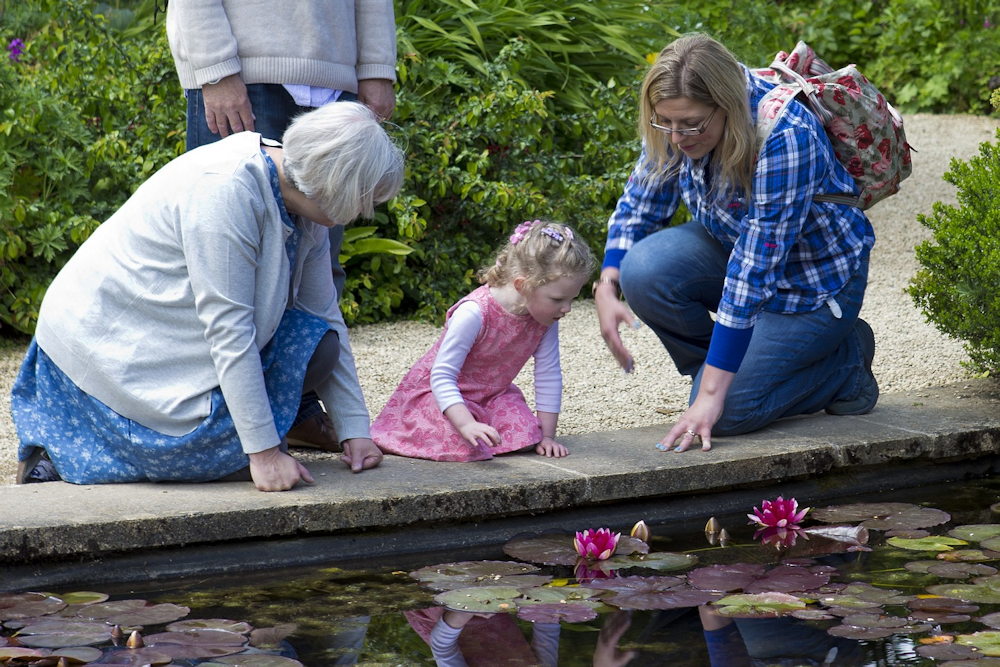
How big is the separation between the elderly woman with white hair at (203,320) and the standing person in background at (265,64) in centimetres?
36

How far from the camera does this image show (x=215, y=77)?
3.14 meters

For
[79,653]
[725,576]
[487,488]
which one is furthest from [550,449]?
[79,653]

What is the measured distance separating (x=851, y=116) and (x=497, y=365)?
1132 millimetres

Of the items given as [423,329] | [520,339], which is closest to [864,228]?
[520,339]

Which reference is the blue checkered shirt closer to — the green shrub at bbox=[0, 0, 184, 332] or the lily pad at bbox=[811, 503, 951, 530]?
the lily pad at bbox=[811, 503, 951, 530]

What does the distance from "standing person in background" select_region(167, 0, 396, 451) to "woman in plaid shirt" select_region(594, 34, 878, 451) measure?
81 centimetres

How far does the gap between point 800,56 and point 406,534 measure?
64.3 inches

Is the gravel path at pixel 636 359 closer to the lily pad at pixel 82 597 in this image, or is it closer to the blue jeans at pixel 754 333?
the blue jeans at pixel 754 333

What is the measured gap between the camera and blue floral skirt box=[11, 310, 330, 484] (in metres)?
2.86

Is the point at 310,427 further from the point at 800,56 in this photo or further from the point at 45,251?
the point at 45,251

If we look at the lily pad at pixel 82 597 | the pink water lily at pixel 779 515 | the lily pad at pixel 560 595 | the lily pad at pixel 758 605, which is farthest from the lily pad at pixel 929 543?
the lily pad at pixel 82 597

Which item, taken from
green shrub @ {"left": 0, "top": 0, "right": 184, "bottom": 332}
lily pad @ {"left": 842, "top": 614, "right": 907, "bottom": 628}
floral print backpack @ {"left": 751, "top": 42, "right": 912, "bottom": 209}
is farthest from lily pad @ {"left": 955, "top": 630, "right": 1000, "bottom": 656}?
green shrub @ {"left": 0, "top": 0, "right": 184, "bottom": 332}

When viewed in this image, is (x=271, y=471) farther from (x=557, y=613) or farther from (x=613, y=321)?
(x=613, y=321)

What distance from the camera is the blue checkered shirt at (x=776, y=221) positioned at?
313 centimetres
